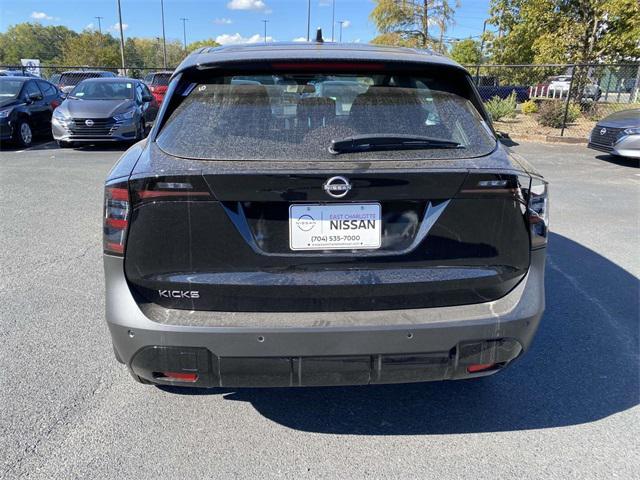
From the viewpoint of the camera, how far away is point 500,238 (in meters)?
2.24

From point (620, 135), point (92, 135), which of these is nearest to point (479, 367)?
point (620, 135)

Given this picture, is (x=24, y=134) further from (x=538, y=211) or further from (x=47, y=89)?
(x=538, y=211)

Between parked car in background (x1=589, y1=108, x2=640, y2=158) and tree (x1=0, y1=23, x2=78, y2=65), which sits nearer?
parked car in background (x1=589, y1=108, x2=640, y2=158)

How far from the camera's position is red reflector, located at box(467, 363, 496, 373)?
228 centimetres

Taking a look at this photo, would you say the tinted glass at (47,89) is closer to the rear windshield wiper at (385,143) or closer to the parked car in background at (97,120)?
the parked car in background at (97,120)

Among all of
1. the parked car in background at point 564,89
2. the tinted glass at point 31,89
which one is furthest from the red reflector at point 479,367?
the parked car in background at point 564,89

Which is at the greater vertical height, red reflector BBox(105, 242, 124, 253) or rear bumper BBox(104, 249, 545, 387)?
red reflector BBox(105, 242, 124, 253)

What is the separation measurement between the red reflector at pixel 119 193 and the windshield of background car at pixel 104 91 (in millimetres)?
11429

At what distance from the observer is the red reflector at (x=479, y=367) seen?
228 cm

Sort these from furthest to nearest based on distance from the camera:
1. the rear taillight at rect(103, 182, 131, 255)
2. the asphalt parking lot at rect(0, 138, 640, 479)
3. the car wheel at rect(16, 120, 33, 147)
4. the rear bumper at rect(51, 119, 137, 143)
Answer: the car wheel at rect(16, 120, 33, 147), the rear bumper at rect(51, 119, 137, 143), the asphalt parking lot at rect(0, 138, 640, 479), the rear taillight at rect(103, 182, 131, 255)

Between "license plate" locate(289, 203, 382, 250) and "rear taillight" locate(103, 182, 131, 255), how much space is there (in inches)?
27.7

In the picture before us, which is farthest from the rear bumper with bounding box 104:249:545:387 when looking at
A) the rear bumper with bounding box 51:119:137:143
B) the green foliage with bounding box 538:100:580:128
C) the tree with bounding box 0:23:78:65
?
the tree with bounding box 0:23:78:65

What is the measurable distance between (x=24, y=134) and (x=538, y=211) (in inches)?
522

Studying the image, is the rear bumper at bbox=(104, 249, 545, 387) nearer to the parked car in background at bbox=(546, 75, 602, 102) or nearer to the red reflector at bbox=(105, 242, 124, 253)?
the red reflector at bbox=(105, 242, 124, 253)
